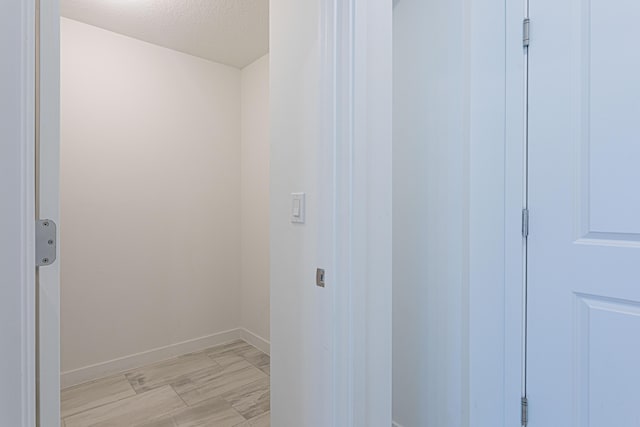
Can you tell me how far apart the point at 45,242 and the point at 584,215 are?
1.46m

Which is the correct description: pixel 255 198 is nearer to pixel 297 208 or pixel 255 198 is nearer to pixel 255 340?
pixel 255 340

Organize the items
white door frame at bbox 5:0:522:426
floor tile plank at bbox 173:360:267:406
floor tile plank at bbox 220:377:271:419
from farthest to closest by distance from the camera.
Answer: floor tile plank at bbox 173:360:267:406 < floor tile plank at bbox 220:377:271:419 < white door frame at bbox 5:0:522:426

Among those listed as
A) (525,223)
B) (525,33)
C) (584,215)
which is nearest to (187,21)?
(525,33)

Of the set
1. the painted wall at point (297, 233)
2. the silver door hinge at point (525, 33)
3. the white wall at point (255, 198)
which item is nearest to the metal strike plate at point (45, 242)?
the painted wall at point (297, 233)

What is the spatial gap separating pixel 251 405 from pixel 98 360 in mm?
1186

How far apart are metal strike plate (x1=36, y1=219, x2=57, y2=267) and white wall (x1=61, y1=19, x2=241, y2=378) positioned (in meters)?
1.94

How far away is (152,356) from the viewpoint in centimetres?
249

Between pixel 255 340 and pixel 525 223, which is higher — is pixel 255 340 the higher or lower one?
the lower one

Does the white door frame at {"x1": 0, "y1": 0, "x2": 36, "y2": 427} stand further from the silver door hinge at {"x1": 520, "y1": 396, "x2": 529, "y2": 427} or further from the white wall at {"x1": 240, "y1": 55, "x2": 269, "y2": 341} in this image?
the white wall at {"x1": 240, "y1": 55, "x2": 269, "y2": 341}

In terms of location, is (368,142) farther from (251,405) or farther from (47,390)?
(251,405)

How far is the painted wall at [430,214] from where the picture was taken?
1.30 metres

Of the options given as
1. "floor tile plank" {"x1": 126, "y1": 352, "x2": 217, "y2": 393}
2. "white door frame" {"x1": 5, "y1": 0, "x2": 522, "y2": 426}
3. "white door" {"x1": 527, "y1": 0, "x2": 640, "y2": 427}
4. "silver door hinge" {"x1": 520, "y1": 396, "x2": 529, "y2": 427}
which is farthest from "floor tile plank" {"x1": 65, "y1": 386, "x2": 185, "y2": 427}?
"white door" {"x1": 527, "y1": 0, "x2": 640, "y2": 427}

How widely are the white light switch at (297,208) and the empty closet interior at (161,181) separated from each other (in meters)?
1.44

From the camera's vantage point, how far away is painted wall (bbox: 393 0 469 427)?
1.30 m
